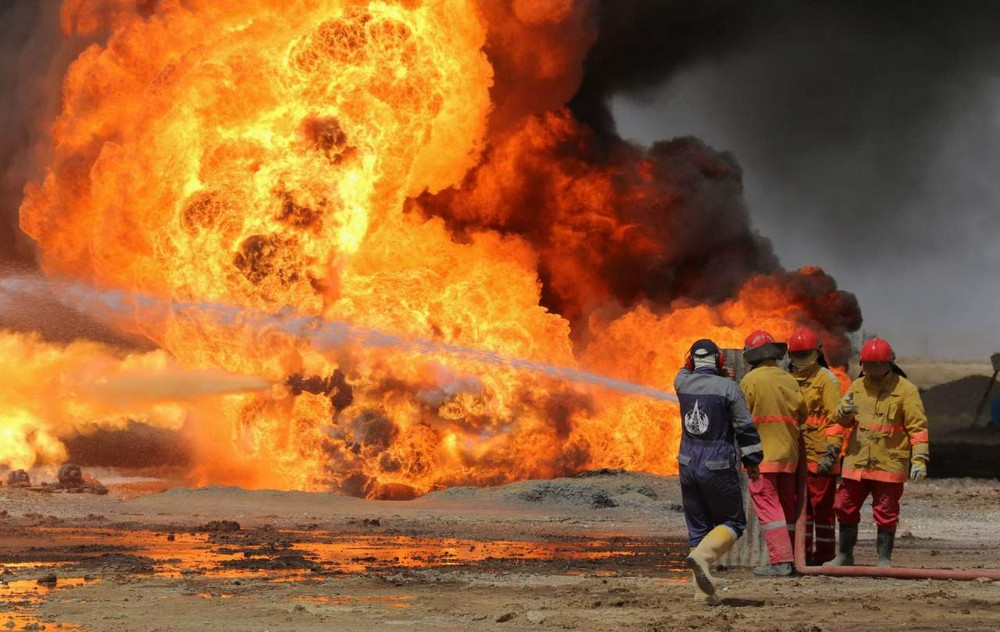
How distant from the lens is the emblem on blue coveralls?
35.6ft

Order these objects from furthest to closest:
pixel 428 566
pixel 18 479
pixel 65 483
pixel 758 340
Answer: pixel 18 479 < pixel 65 483 < pixel 428 566 < pixel 758 340

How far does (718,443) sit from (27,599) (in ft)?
19.1

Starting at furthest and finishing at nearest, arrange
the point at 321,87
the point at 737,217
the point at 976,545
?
1. the point at 737,217
2. the point at 321,87
3. the point at 976,545

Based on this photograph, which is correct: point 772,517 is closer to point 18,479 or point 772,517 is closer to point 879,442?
point 879,442

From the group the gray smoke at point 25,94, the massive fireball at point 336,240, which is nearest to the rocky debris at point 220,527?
the massive fireball at point 336,240

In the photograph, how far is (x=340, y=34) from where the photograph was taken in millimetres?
26594

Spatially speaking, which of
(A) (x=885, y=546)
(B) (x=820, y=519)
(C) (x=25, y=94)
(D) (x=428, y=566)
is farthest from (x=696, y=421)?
(C) (x=25, y=94)

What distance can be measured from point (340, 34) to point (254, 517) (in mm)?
9756

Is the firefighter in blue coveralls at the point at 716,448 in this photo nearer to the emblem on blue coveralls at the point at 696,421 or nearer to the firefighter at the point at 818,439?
the emblem on blue coveralls at the point at 696,421

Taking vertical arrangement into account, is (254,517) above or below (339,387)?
below

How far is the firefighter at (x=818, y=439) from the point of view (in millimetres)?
13344

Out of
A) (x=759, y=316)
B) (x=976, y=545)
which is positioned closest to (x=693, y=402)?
(x=976, y=545)

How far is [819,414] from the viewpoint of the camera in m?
13.5

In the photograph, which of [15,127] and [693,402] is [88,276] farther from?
[693,402]
